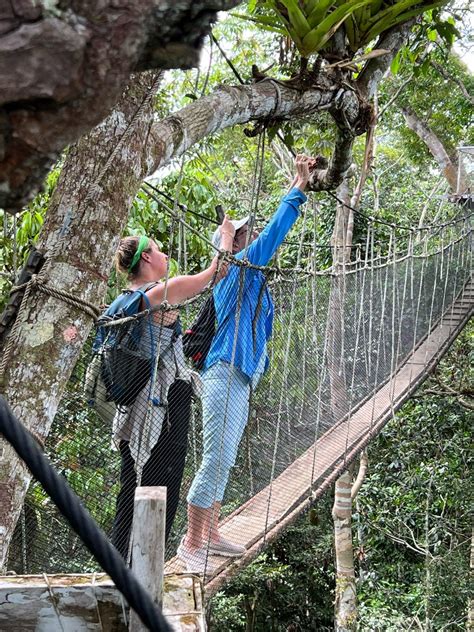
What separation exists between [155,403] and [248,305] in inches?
15.7

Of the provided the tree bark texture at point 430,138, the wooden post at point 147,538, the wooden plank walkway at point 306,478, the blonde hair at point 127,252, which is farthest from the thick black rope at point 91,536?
the tree bark texture at point 430,138

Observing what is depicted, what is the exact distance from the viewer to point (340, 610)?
4758mm

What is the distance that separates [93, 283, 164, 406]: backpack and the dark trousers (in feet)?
0.40

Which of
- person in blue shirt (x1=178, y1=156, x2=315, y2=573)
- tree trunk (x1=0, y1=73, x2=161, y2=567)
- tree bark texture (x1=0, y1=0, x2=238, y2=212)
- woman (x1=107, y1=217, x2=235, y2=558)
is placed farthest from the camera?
person in blue shirt (x1=178, y1=156, x2=315, y2=573)

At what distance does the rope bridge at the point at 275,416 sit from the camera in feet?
4.68

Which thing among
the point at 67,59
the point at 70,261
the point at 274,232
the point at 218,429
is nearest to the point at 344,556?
the point at 218,429

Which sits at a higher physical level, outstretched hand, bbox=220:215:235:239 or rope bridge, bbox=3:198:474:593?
outstretched hand, bbox=220:215:235:239

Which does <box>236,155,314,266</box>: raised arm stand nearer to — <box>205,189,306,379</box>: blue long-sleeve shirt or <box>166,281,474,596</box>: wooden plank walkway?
<box>205,189,306,379</box>: blue long-sleeve shirt

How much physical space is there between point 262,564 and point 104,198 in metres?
5.02

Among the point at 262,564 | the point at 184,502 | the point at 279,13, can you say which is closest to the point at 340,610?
the point at 262,564

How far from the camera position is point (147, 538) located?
0.82 metres

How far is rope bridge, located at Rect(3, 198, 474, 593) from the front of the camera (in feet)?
4.68

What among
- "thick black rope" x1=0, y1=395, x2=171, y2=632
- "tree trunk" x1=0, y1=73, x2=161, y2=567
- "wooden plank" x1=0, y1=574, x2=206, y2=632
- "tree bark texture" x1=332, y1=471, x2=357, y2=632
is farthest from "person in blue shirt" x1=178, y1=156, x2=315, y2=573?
"tree bark texture" x1=332, y1=471, x2=357, y2=632

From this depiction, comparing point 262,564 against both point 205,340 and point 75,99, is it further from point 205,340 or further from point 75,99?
point 75,99
